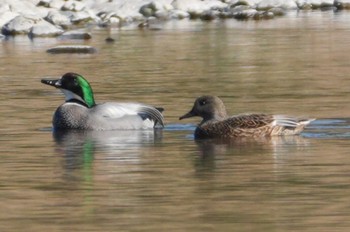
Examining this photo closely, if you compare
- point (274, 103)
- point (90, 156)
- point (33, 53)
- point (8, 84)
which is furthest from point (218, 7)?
point (90, 156)

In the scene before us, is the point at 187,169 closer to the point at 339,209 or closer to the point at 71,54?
the point at 339,209

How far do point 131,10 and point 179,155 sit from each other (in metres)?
30.3

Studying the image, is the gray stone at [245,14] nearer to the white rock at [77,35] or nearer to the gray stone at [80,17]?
the gray stone at [80,17]

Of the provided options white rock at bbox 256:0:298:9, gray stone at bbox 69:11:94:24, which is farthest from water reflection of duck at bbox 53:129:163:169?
white rock at bbox 256:0:298:9

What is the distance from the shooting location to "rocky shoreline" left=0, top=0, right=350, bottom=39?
4131 cm

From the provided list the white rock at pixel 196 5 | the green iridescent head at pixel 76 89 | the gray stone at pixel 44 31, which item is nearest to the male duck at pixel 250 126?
the green iridescent head at pixel 76 89

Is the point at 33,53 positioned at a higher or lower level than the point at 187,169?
lower

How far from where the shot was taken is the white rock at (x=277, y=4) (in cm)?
4612

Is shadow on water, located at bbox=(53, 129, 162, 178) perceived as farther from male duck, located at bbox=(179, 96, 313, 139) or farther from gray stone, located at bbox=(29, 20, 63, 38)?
gray stone, located at bbox=(29, 20, 63, 38)

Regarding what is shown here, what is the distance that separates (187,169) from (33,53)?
17945 mm

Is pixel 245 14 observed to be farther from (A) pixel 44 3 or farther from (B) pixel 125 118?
(B) pixel 125 118

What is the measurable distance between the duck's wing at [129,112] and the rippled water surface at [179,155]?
10.9 inches

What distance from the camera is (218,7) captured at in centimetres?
4638

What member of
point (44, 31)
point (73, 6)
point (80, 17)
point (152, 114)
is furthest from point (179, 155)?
point (73, 6)
